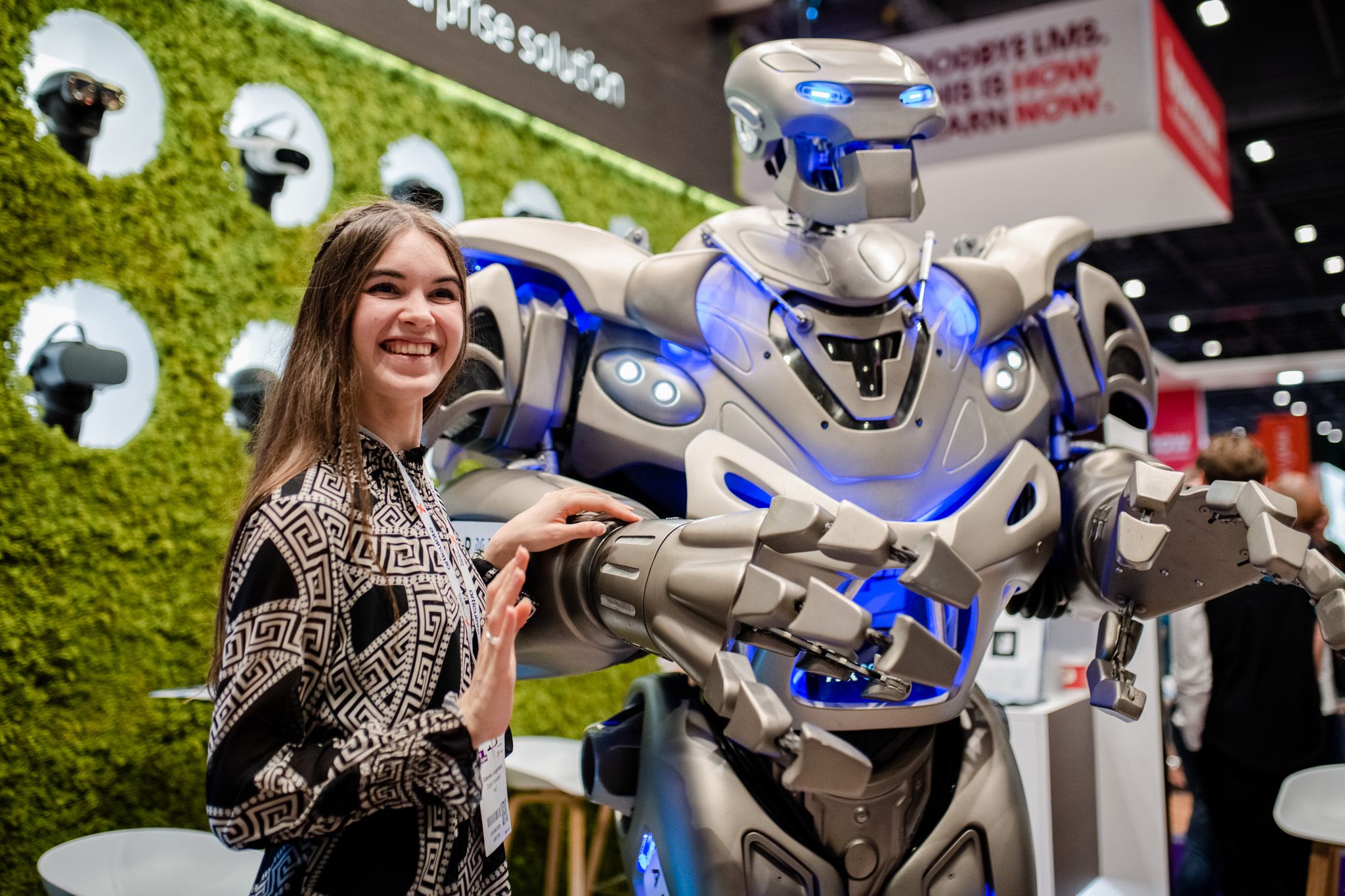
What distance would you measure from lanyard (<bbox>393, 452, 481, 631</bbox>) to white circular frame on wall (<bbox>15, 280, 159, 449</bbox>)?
1.65 meters

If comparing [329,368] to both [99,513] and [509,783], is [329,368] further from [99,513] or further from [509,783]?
[509,783]

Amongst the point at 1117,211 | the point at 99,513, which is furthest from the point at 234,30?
the point at 1117,211

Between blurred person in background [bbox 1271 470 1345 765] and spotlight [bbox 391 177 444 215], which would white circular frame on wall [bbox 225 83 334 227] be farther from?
blurred person in background [bbox 1271 470 1345 765]

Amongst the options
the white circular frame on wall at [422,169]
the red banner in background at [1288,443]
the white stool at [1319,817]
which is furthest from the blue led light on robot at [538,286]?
the red banner in background at [1288,443]

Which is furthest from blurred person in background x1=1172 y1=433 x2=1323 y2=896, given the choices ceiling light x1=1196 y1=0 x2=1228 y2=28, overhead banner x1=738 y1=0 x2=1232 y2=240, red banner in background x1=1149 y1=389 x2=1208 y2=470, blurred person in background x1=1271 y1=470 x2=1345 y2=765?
red banner in background x1=1149 y1=389 x2=1208 y2=470

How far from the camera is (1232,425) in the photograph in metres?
20.7

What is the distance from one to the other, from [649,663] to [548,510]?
10.4 ft

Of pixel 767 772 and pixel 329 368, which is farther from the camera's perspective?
pixel 767 772

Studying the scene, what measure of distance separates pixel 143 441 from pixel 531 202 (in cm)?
171

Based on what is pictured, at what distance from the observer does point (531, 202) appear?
3.93m

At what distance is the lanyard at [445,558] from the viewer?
47.1 inches

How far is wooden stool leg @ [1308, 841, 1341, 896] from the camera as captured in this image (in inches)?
92.8

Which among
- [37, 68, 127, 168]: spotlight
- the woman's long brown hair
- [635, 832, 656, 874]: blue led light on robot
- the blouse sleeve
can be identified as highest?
[37, 68, 127, 168]: spotlight

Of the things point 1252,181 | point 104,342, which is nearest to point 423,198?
point 104,342
